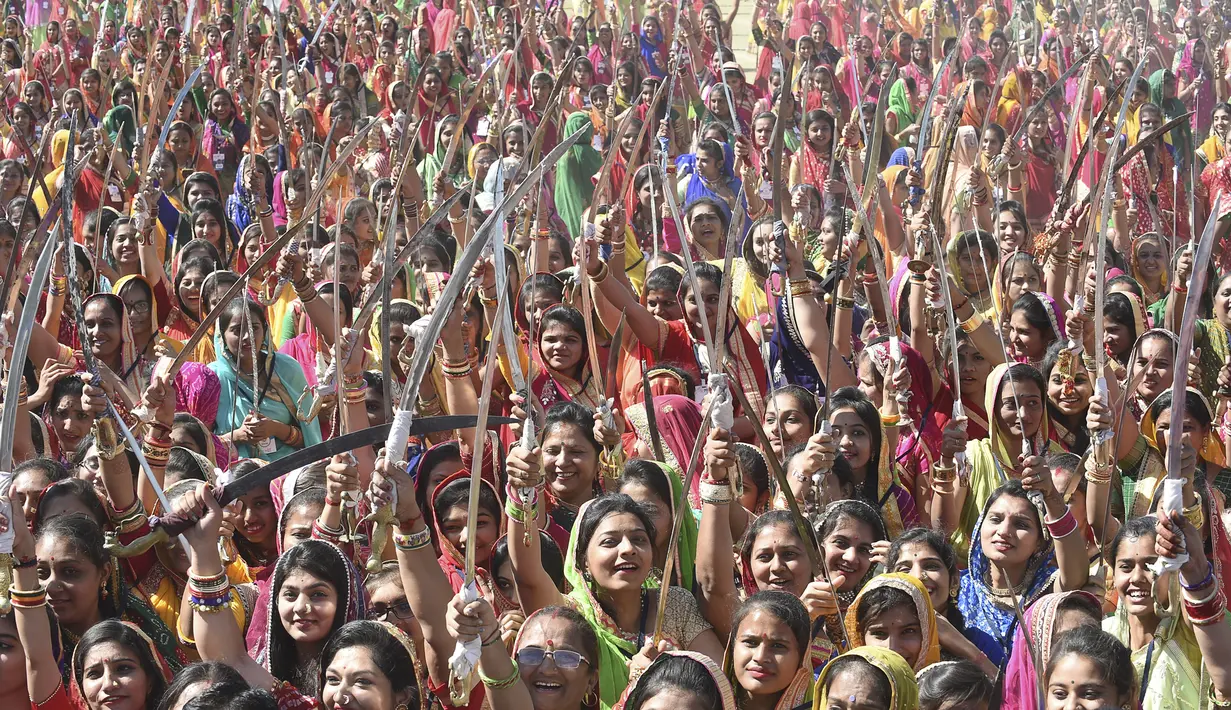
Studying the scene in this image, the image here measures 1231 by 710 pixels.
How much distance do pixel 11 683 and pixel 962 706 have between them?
2.03 meters

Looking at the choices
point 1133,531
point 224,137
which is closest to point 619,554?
point 1133,531

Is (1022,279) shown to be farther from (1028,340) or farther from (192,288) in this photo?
(192,288)

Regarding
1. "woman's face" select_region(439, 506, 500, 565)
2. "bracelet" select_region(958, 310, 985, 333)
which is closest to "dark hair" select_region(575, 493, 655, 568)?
"woman's face" select_region(439, 506, 500, 565)

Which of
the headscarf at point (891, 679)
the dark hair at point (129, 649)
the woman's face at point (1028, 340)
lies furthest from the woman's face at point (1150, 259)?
the dark hair at point (129, 649)

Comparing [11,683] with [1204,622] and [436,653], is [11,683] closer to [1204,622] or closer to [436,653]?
[436,653]

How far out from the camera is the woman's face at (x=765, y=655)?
354 centimetres

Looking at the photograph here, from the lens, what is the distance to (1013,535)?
415cm

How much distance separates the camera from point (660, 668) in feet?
11.1

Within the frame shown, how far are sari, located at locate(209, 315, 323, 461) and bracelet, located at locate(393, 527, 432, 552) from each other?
1.99 metres

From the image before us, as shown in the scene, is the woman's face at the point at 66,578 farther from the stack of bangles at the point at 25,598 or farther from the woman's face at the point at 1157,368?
the woman's face at the point at 1157,368

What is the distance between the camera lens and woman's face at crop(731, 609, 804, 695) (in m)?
3.54

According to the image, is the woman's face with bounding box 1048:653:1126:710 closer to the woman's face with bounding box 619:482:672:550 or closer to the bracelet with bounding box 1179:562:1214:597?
the bracelet with bounding box 1179:562:1214:597

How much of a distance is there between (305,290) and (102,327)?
1.01 metres

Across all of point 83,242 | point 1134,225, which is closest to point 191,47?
point 83,242
